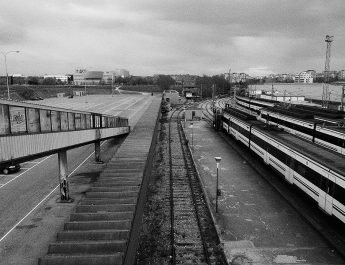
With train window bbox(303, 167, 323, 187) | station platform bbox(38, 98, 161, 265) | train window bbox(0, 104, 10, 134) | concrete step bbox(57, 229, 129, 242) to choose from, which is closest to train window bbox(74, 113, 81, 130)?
station platform bbox(38, 98, 161, 265)

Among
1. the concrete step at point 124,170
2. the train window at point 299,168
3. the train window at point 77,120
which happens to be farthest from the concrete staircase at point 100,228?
the train window at point 299,168

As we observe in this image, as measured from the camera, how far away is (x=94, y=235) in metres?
11.4

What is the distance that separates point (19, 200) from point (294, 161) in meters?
16.3

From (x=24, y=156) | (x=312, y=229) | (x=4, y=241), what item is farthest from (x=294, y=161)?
(x=4, y=241)

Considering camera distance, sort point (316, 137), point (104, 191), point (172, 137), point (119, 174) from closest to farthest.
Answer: point (104, 191)
point (119, 174)
point (316, 137)
point (172, 137)

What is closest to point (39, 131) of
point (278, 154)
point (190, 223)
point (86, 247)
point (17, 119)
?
point (17, 119)

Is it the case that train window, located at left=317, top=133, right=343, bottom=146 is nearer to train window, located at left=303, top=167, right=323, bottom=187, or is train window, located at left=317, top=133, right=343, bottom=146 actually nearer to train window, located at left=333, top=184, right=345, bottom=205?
train window, located at left=303, top=167, right=323, bottom=187

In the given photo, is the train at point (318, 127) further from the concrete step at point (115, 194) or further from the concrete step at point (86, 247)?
the concrete step at point (86, 247)

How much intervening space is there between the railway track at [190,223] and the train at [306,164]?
520 cm

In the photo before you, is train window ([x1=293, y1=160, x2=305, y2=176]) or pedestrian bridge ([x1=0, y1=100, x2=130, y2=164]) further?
train window ([x1=293, y1=160, x2=305, y2=176])

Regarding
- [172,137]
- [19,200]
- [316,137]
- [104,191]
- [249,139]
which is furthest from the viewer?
[172,137]

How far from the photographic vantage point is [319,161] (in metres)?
15.9

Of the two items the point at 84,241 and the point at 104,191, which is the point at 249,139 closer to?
the point at 104,191

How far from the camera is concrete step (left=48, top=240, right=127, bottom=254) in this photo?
10.4 metres
